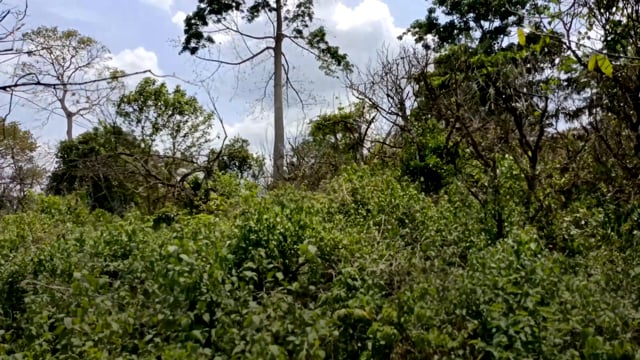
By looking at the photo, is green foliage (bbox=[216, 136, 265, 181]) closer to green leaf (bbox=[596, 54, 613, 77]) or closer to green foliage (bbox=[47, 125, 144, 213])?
green foliage (bbox=[47, 125, 144, 213])

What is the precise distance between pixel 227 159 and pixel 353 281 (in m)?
6.82

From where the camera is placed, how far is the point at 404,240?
4340 millimetres

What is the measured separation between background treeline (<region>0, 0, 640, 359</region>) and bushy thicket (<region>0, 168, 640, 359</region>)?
0.04 feet

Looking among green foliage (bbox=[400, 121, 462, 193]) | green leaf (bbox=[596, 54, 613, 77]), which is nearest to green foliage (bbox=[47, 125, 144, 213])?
green foliage (bbox=[400, 121, 462, 193])

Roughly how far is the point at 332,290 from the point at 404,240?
1.18 meters

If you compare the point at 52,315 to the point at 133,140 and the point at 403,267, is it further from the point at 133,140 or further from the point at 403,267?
the point at 133,140

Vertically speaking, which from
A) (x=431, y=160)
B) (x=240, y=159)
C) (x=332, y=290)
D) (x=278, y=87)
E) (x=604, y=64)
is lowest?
(x=332, y=290)

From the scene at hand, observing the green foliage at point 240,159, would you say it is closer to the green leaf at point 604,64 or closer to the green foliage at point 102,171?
the green foliage at point 102,171

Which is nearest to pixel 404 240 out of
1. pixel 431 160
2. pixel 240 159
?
pixel 431 160

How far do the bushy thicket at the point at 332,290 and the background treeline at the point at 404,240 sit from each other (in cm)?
1

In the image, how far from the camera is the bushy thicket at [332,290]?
2.65 m

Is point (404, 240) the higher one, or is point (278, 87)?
point (278, 87)

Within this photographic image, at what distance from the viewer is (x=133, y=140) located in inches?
446

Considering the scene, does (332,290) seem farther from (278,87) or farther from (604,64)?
(278,87)
